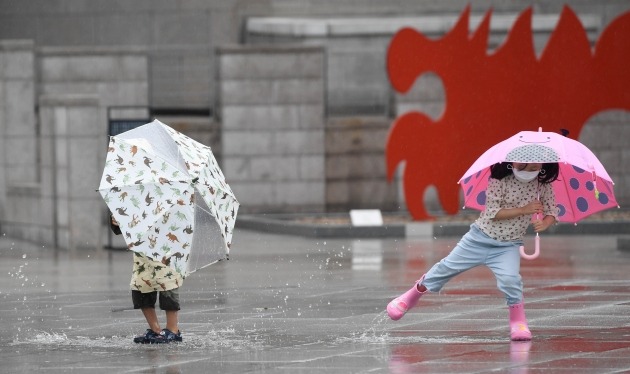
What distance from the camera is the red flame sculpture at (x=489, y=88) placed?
76.0 feet

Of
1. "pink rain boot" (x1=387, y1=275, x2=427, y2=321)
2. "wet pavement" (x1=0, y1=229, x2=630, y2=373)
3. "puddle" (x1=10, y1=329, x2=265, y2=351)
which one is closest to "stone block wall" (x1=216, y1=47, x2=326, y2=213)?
"wet pavement" (x1=0, y1=229, x2=630, y2=373)

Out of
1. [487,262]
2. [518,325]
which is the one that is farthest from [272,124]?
[518,325]

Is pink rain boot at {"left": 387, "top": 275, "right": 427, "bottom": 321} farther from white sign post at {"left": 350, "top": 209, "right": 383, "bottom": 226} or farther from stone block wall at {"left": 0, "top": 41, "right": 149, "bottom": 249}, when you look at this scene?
white sign post at {"left": 350, "top": 209, "right": 383, "bottom": 226}

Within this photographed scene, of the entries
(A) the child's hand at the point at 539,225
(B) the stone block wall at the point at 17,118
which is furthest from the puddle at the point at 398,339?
(B) the stone block wall at the point at 17,118

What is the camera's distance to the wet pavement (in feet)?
32.2

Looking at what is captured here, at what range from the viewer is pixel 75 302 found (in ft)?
45.8

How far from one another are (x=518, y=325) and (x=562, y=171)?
59.4 inches

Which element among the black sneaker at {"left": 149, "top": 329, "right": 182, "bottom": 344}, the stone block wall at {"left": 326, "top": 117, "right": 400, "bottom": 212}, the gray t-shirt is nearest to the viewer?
the black sneaker at {"left": 149, "top": 329, "right": 182, "bottom": 344}

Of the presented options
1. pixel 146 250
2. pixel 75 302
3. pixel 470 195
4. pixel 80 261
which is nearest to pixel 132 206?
pixel 146 250

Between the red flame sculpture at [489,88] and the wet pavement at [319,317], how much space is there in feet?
12.1

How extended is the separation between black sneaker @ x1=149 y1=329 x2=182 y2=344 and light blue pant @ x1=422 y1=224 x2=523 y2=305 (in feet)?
6.05

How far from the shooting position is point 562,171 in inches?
458

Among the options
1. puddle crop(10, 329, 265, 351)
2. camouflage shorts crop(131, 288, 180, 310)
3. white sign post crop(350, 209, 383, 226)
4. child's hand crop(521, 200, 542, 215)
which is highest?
child's hand crop(521, 200, 542, 215)

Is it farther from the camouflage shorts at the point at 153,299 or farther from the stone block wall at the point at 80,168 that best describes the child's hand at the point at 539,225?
the stone block wall at the point at 80,168
